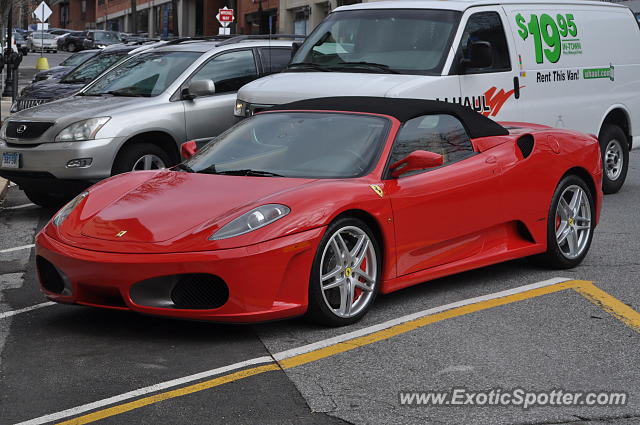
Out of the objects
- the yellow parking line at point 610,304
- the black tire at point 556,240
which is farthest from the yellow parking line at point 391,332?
the black tire at point 556,240

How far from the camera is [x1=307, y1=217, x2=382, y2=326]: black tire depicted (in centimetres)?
580

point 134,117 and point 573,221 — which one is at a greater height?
point 134,117

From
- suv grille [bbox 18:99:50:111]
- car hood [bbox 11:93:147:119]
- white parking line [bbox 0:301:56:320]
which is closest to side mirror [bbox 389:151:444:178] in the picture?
white parking line [bbox 0:301:56:320]

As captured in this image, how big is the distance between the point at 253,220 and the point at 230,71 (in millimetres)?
6548

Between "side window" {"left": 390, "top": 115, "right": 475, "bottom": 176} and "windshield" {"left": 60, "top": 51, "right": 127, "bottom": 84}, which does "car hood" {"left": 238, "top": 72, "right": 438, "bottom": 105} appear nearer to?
"side window" {"left": 390, "top": 115, "right": 475, "bottom": 176}

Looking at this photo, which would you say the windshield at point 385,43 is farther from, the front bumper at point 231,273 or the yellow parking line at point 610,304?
the front bumper at point 231,273

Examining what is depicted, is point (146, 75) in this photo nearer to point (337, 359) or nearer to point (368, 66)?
point (368, 66)

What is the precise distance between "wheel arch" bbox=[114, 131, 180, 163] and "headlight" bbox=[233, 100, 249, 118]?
0.88 metres

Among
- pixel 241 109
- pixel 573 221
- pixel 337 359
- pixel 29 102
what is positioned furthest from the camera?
pixel 29 102

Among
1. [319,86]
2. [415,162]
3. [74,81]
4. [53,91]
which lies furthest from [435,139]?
[74,81]

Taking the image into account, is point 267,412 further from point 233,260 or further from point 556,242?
point 556,242

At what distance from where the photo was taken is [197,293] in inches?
223

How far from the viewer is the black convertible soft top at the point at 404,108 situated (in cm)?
686

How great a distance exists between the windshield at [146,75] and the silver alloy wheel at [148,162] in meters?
0.82
